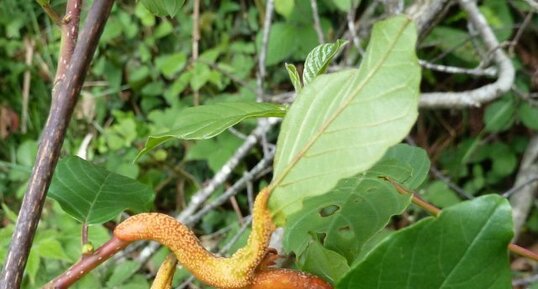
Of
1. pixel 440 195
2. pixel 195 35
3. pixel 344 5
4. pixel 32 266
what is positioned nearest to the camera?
pixel 32 266

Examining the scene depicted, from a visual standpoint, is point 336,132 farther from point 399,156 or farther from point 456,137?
point 456,137

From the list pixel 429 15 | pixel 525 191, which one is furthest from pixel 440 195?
pixel 429 15

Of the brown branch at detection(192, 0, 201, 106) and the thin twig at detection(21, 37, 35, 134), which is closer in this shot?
the brown branch at detection(192, 0, 201, 106)

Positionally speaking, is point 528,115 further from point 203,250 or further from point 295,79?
point 203,250

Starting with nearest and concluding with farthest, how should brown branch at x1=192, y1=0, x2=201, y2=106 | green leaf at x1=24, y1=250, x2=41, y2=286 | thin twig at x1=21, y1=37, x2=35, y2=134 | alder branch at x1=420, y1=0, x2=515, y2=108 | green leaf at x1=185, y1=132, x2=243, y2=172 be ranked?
green leaf at x1=24, y1=250, x2=41, y2=286
alder branch at x1=420, y1=0, x2=515, y2=108
green leaf at x1=185, y1=132, x2=243, y2=172
brown branch at x1=192, y1=0, x2=201, y2=106
thin twig at x1=21, y1=37, x2=35, y2=134

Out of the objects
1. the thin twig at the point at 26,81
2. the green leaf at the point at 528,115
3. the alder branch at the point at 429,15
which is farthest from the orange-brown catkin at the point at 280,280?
Result: the thin twig at the point at 26,81

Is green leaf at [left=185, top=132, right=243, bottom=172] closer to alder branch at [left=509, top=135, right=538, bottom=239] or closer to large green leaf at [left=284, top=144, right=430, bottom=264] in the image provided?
alder branch at [left=509, top=135, right=538, bottom=239]

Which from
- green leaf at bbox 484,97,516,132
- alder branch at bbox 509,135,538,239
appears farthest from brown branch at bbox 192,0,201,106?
alder branch at bbox 509,135,538,239
